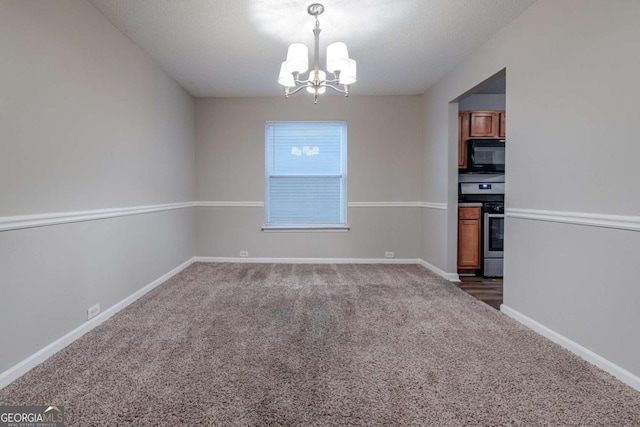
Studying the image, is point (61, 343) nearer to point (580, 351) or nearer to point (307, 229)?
point (307, 229)

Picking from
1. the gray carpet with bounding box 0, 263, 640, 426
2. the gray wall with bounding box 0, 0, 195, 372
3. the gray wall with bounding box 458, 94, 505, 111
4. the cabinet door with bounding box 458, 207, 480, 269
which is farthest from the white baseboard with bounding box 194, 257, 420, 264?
the gray wall with bounding box 458, 94, 505, 111

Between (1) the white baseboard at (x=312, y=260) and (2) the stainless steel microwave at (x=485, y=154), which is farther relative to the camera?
(1) the white baseboard at (x=312, y=260)

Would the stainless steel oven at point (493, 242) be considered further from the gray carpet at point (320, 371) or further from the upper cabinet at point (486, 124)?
the gray carpet at point (320, 371)

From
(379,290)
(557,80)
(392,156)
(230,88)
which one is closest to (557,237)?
(557,80)

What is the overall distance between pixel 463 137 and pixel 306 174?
221 centimetres

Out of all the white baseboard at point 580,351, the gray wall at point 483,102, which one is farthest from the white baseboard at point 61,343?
the gray wall at point 483,102

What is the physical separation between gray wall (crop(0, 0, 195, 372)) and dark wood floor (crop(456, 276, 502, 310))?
343 centimetres

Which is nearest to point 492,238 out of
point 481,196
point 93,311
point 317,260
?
point 481,196

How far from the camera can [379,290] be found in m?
3.26

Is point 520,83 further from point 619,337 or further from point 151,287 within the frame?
point 151,287

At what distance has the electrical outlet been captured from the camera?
229 cm

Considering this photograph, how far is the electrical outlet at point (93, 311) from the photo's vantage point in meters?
2.29

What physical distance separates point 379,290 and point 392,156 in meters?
2.13

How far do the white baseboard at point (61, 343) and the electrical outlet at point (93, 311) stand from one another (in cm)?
3
